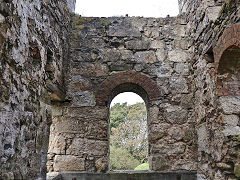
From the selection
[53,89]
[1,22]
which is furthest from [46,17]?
[1,22]

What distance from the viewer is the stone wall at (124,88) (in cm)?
404

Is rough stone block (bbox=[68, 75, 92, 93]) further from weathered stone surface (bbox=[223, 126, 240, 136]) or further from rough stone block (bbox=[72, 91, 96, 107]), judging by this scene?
weathered stone surface (bbox=[223, 126, 240, 136])

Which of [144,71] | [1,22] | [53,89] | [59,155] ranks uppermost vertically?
[144,71]

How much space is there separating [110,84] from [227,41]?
233 cm

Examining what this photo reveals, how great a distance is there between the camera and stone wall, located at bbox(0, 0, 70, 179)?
201 centimetres

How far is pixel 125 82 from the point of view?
14.4ft

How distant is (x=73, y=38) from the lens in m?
4.77

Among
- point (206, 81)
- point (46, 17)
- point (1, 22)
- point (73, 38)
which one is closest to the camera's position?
point (1, 22)

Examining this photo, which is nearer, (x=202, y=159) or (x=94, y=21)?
(x=202, y=159)

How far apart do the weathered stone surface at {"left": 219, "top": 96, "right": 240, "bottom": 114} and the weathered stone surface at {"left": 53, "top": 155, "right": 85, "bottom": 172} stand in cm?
266

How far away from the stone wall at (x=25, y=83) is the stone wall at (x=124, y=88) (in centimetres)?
84

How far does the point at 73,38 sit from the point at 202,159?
12.0ft

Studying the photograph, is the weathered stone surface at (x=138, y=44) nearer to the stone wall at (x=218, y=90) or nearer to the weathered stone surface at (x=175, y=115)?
the stone wall at (x=218, y=90)

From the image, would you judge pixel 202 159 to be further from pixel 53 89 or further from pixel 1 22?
pixel 1 22
